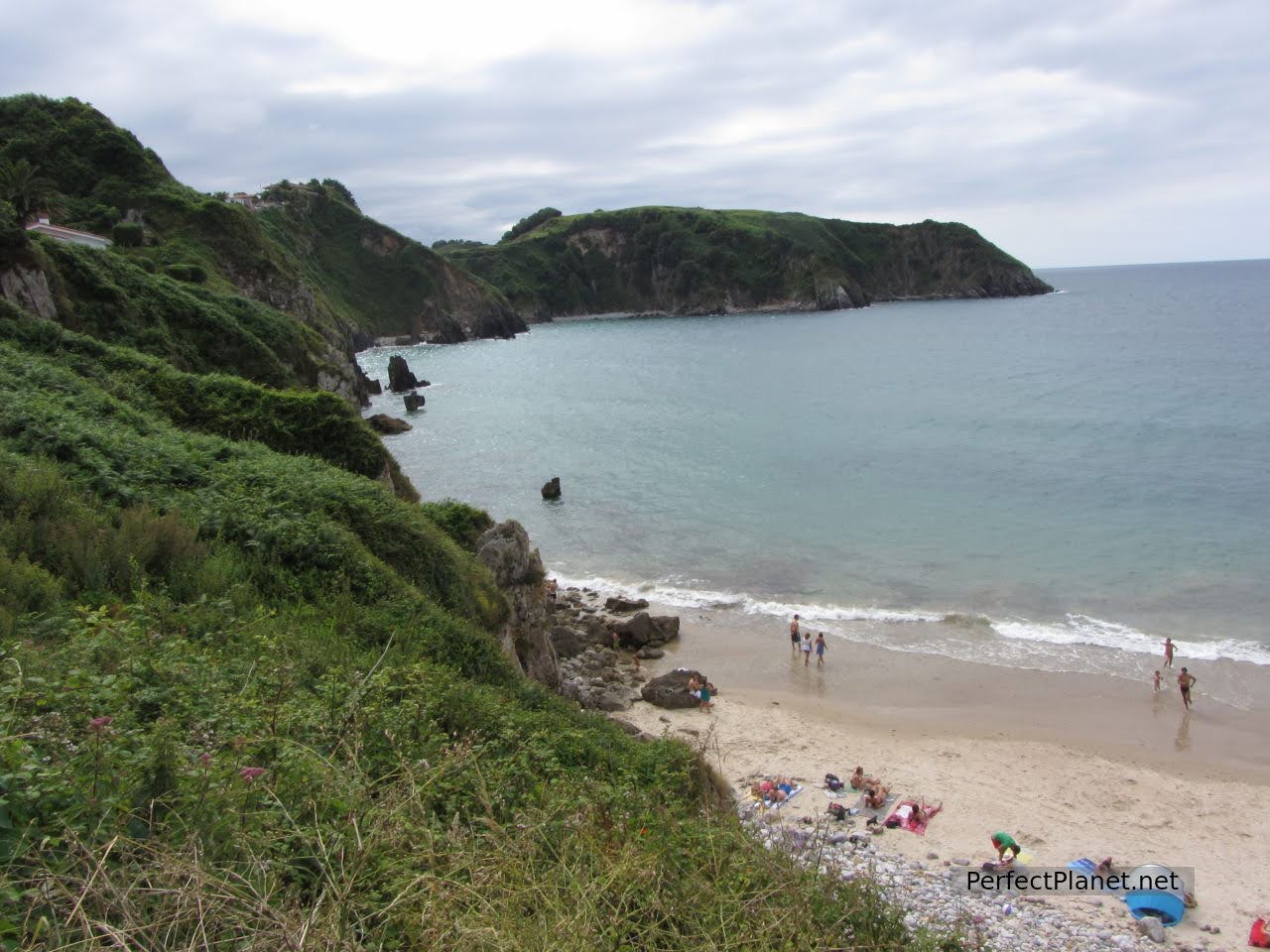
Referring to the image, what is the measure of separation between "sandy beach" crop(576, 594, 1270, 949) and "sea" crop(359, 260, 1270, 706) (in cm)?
184

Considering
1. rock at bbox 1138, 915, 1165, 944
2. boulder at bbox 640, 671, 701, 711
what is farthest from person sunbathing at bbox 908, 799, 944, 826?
boulder at bbox 640, 671, 701, 711

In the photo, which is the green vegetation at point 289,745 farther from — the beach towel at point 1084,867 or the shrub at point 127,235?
the shrub at point 127,235

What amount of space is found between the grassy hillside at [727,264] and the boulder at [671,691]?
157861mm

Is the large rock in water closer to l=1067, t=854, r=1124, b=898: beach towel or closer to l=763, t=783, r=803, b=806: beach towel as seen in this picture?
l=763, t=783, r=803, b=806: beach towel

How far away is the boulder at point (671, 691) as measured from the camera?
2041 centimetres

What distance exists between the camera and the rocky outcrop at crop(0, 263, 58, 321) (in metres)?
22.8

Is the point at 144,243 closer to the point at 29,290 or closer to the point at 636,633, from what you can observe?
the point at 29,290

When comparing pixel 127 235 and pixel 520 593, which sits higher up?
pixel 127 235

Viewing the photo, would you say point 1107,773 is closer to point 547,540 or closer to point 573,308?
point 547,540

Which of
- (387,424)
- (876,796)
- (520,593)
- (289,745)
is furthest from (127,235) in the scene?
(289,745)

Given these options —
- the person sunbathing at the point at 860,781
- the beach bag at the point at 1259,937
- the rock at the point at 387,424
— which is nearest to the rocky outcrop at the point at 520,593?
the person sunbathing at the point at 860,781

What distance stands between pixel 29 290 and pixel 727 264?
16323 cm

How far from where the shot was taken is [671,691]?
20.6m

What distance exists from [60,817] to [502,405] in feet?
216
